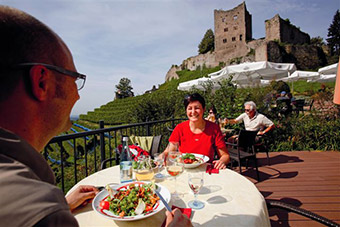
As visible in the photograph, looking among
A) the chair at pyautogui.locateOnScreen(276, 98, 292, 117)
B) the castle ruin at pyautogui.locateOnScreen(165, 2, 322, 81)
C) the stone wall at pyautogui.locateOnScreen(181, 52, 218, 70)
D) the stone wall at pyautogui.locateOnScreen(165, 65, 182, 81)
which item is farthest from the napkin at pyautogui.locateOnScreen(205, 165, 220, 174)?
the stone wall at pyautogui.locateOnScreen(165, 65, 182, 81)

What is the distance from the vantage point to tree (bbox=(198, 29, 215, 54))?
51.8 meters

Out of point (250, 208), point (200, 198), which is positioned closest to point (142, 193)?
point (200, 198)

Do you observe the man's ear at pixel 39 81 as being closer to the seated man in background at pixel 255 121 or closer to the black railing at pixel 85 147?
the black railing at pixel 85 147

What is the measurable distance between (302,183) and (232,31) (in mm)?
42449

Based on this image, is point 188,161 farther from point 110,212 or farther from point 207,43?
point 207,43

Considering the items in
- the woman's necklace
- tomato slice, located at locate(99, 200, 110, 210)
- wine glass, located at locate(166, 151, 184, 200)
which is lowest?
tomato slice, located at locate(99, 200, 110, 210)

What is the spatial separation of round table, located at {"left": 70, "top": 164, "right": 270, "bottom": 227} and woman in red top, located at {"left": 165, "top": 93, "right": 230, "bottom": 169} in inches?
33.2

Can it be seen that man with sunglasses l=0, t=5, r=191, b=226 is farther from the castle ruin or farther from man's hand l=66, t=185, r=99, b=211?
the castle ruin

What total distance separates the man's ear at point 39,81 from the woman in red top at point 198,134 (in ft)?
6.42

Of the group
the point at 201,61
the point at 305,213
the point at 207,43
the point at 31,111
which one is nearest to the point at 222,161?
the point at 305,213

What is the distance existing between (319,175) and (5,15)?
4.54 meters

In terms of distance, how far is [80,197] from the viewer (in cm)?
112

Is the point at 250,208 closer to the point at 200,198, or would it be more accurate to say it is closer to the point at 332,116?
A: the point at 200,198

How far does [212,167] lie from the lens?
176 centimetres
